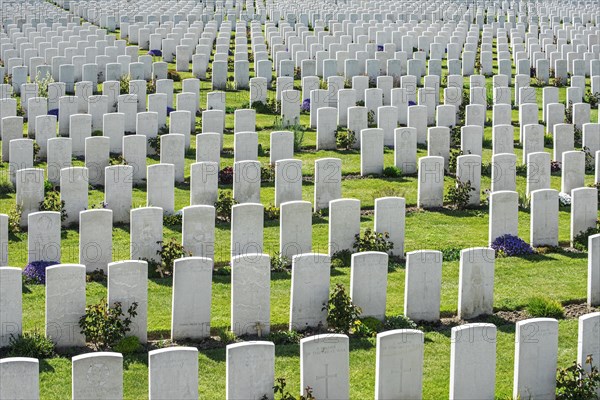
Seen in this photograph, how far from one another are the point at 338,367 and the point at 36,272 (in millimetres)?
5172

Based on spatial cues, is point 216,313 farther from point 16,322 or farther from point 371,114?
point 371,114

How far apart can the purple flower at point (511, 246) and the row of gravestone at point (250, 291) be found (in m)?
2.09

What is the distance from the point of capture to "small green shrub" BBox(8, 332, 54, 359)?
40.3ft

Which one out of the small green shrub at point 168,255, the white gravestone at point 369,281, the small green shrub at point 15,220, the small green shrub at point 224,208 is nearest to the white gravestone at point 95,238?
the small green shrub at point 168,255

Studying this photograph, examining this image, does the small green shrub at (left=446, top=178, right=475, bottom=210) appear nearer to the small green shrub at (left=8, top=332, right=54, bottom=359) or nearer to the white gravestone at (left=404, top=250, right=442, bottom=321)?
the white gravestone at (left=404, top=250, right=442, bottom=321)

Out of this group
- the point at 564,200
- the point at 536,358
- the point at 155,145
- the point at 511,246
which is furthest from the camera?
the point at 155,145

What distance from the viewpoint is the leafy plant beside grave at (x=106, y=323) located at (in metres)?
12.4

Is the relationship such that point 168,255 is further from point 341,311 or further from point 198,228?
point 341,311

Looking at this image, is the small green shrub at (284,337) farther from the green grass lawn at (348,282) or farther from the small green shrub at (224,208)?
the small green shrub at (224,208)

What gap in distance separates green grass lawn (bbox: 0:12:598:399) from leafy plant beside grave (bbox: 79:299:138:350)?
0.30 m

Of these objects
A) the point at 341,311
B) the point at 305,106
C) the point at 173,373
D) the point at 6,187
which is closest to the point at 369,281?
the point at 341,311

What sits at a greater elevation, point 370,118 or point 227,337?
point 370,118

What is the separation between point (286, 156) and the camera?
65.5 feet

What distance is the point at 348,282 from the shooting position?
1462cm
